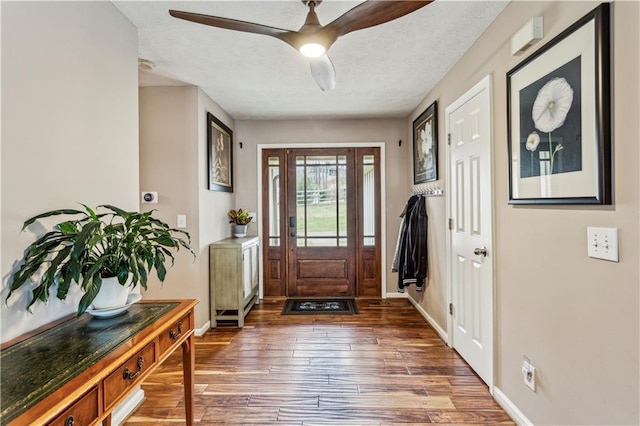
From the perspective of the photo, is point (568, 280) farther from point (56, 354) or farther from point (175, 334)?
point (56, 354)

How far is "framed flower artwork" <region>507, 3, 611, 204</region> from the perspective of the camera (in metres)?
1.27

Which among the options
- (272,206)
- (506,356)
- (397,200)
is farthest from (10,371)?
(397,200)

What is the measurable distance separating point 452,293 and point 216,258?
234cm

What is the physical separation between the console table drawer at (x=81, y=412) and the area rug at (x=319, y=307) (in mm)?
2916

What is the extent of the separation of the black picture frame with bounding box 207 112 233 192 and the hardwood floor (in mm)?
1619

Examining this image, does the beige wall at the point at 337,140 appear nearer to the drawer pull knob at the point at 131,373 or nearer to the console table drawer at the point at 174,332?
the console table drawer at the point at 174,332

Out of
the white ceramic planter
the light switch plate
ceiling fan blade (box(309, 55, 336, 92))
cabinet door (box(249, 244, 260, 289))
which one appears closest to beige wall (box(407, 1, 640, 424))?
the light switch plate

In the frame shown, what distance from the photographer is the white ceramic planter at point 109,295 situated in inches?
56.4

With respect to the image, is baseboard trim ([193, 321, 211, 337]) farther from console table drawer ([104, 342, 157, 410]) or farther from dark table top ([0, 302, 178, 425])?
console table drawer ([104, 342, 157, 410])

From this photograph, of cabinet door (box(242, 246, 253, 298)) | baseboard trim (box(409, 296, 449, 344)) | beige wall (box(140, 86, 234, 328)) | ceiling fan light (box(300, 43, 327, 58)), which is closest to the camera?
ceiling fan light (box(300, 43, 327, 58))

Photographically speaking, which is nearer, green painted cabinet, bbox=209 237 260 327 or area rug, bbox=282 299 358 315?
green painted cabinet, bbox=209 237 260 327

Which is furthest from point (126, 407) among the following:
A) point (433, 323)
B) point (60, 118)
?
point (433, 323)

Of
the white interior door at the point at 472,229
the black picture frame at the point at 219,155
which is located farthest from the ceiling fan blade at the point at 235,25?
the black picture frame at the point at 219,155

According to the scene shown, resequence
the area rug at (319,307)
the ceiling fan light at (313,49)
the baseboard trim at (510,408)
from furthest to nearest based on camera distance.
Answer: the area rug at (319,307) → the baseboard trim at (510,408) → the ceiling fan light at (313,49)
